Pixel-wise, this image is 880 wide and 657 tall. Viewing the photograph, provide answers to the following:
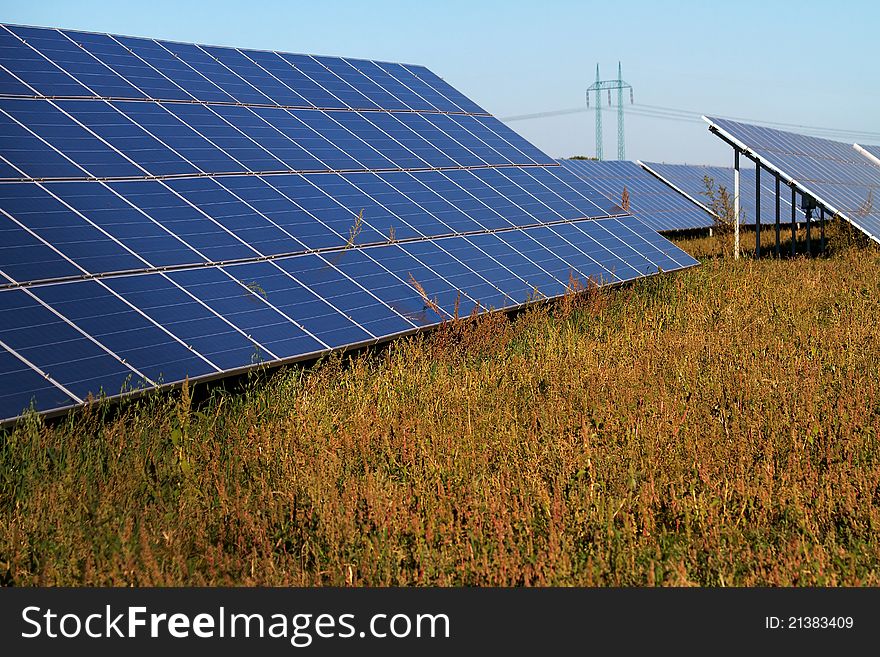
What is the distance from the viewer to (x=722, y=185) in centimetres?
3672

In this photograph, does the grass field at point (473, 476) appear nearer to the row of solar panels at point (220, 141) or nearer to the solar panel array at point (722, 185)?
the row of solar panels at point (220, 141)

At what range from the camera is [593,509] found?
20.5ft


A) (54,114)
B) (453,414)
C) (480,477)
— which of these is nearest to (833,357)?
(453,414)

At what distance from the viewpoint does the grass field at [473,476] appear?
5461 mm

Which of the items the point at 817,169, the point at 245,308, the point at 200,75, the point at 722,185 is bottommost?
the point at 245,308

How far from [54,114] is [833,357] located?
9.29 m

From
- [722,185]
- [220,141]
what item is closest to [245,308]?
[220,141]

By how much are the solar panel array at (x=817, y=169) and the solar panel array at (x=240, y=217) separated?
243 inches

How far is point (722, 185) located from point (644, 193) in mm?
3368

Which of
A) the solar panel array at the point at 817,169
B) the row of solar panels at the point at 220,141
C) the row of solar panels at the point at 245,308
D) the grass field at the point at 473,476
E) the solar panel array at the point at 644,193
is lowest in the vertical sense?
the grass field at the point at 473,476

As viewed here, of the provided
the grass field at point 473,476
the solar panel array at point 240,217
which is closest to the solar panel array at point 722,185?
the solar panel array at point 240,217

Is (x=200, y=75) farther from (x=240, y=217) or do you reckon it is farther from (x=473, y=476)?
(x=473, y=476)

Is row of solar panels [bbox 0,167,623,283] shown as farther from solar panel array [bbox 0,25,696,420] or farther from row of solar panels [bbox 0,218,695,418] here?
row of solar panels [bbox 0,218,695,418]

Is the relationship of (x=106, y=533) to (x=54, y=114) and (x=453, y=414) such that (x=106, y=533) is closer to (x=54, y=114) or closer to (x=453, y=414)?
(x=453, y=414)
